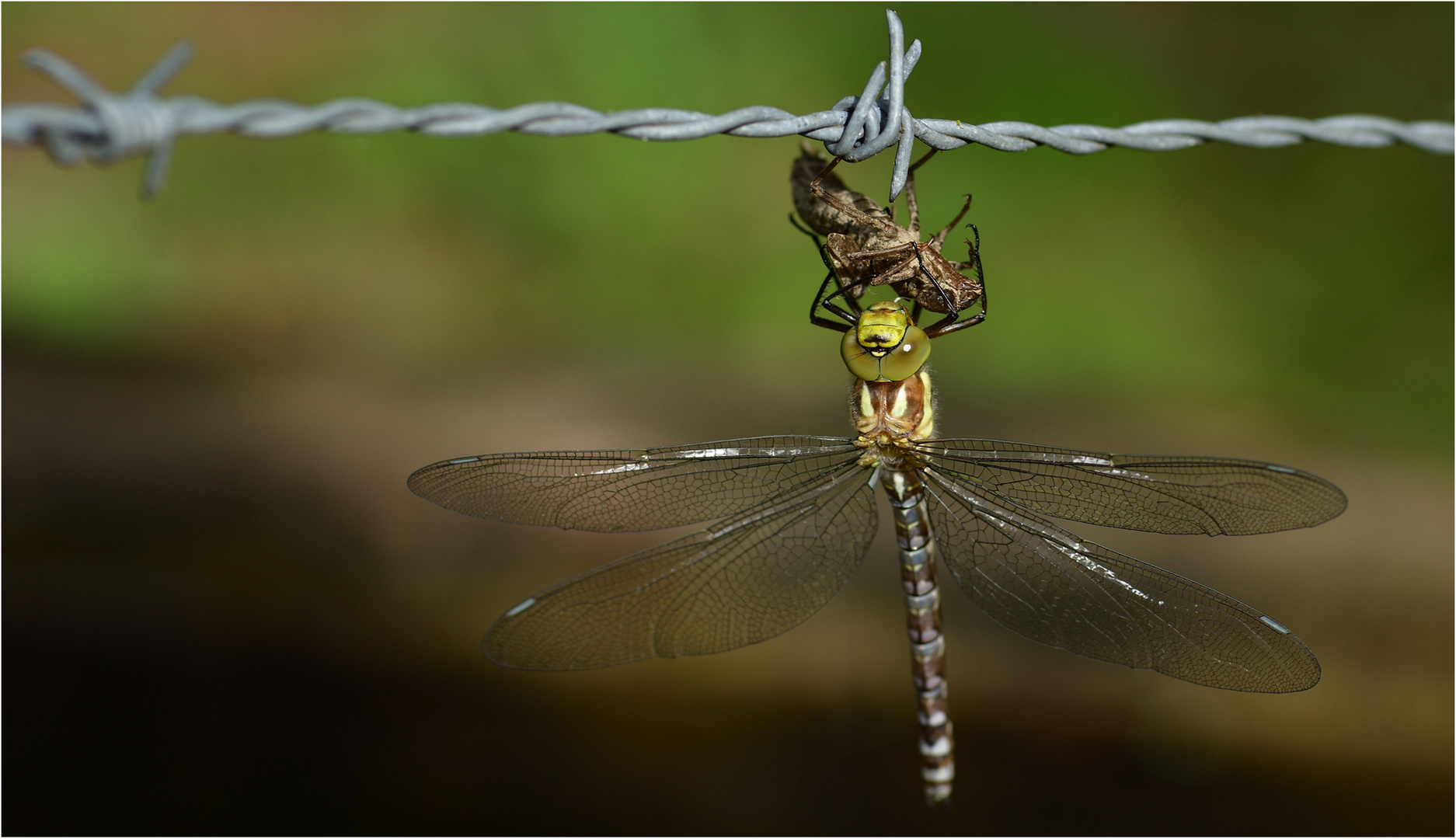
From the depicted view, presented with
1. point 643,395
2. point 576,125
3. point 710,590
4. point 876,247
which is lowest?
point 710,590

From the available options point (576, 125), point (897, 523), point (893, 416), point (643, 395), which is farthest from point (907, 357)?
A: point (643, 395)

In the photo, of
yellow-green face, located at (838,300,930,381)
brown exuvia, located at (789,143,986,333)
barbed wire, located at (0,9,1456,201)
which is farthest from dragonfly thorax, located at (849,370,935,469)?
barbed wire, located at (0,9,1456,201)

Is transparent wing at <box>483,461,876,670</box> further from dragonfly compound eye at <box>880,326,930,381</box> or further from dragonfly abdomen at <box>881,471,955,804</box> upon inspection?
dragonfly compound eye at <box>880,326,930,381</box>

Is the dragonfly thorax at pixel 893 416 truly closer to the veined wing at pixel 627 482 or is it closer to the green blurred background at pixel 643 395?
the veined wing at pixel 627 482

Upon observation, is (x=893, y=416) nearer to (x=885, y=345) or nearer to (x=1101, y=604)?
(x=885, y=345)

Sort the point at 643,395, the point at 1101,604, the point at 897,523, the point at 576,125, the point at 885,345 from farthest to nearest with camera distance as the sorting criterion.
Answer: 1. the point at 643,395
2. the point at 897,523
3. the point at 1101,604
4. the point at 885,345
5. the point at 576,125

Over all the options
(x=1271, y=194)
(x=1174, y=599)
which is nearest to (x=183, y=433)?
(x=1174, y=599)

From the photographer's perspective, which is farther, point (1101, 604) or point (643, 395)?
point (643, 395)

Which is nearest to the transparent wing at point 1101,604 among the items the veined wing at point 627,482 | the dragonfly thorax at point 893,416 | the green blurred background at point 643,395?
the dragonfly thorax at point 893,416

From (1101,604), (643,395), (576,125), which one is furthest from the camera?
(643,395)
